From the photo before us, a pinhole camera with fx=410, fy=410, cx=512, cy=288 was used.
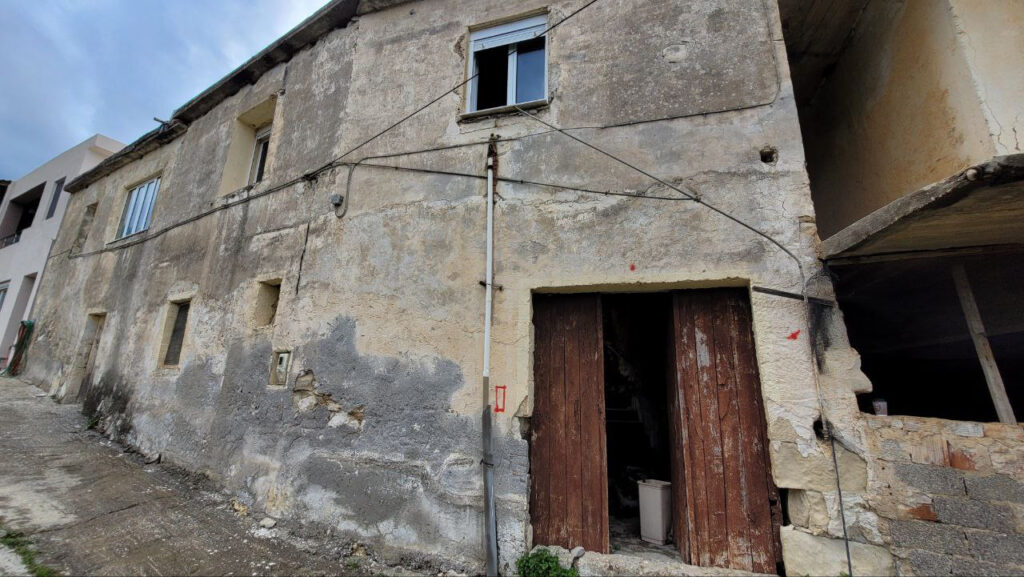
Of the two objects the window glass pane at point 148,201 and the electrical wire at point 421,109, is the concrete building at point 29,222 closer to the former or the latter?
the window glass pane at point 148,201

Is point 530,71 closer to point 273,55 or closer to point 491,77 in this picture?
point 491,77

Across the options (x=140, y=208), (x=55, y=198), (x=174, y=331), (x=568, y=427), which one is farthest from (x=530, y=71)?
(x=55, y=198)

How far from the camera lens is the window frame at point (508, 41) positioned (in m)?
4.53

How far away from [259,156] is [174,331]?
10.5ft

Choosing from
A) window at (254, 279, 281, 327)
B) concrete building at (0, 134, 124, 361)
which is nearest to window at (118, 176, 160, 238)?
window at (254, 279, 281, 327)

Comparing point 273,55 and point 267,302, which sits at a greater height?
point 273,55

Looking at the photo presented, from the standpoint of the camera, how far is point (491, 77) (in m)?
4.90

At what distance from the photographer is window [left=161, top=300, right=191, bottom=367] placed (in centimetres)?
649

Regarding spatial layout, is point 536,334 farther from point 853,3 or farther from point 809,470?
point 853,3

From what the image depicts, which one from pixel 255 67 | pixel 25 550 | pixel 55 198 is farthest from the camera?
pixel 55 198

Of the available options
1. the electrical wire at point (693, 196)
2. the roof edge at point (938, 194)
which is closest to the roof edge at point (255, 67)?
the electrical wire at point (693, 196)

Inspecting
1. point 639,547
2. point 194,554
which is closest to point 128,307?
point 194,554

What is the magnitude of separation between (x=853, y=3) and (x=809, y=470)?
15.2 ft

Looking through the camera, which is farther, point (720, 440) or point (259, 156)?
point (259, 156)
